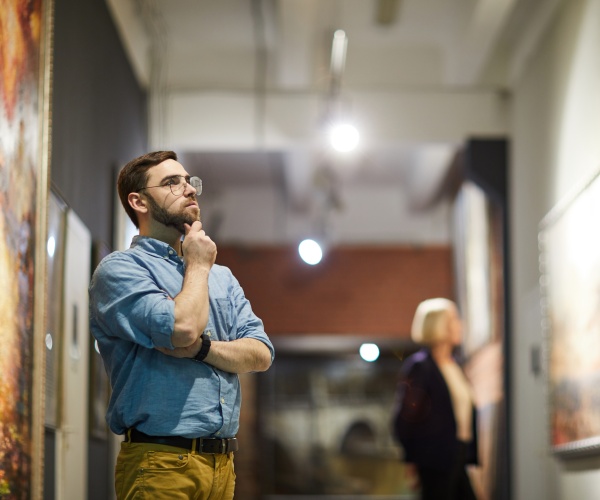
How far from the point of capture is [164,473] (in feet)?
7.37

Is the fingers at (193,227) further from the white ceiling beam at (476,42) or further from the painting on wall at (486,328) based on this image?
the painting on wall at (486,328)

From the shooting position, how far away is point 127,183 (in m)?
2.46

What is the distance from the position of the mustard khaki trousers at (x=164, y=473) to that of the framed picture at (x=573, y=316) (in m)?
2.69

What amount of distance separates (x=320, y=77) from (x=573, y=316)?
2690 mm

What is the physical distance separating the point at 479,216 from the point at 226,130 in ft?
6.12

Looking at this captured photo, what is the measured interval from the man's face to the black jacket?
3.24 metres

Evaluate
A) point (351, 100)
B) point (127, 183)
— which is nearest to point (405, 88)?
point (351, 100)

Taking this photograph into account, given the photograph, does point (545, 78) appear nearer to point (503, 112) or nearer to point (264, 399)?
point (503, 112)

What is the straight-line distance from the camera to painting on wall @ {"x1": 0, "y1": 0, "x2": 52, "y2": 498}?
120 inches

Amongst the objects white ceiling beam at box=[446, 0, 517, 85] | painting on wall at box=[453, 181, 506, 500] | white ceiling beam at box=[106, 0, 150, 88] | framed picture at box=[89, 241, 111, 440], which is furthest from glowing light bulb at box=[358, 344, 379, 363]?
framed picture at box=[89, 241, 111, 440]

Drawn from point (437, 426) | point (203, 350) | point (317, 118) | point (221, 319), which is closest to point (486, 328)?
point (437, 426)

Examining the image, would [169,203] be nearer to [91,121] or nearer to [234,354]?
[234,354]

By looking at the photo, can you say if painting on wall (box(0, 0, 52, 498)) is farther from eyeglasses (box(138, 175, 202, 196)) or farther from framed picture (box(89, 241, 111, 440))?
framed picture (box(89, 241, 111, 440))

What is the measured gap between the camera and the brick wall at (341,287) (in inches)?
397
